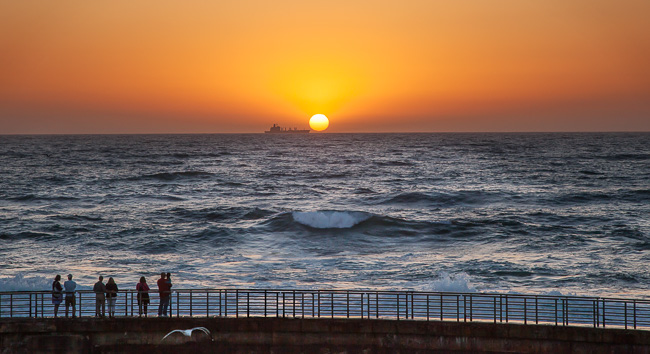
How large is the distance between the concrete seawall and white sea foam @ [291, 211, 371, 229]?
27785 millimetres

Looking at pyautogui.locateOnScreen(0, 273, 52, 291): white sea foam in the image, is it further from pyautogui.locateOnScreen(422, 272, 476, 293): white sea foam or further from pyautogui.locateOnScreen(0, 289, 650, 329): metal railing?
pyautogui.locateOnScreen(422, 272, 476, 293): white sea foam

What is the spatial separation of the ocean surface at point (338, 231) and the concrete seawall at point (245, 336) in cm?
1035

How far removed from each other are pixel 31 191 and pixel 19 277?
139ft

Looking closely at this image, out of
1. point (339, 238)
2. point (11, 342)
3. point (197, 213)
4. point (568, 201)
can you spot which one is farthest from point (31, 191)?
point (11, 342)

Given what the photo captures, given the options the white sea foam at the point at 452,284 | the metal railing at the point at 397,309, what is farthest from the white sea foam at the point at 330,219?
the metal railing at the point at 397,309

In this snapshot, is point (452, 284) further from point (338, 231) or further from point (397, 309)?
point (338, 231)

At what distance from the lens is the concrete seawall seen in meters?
14.9

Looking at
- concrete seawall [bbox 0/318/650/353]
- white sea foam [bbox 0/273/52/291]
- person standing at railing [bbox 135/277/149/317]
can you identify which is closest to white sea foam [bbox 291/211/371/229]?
white sea foam [bbox 0/273/52/291]

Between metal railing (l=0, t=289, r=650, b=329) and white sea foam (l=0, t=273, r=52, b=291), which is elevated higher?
metal railing (l=0, t=289, r=650, b=329)

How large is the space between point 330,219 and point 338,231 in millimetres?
2766

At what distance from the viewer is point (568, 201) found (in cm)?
5641

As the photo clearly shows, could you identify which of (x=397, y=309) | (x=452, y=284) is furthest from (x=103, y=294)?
(x=452, y=284)

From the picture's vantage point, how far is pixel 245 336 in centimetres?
1518

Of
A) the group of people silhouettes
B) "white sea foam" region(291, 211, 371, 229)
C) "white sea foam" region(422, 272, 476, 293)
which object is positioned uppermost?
the group of people silhouettes
